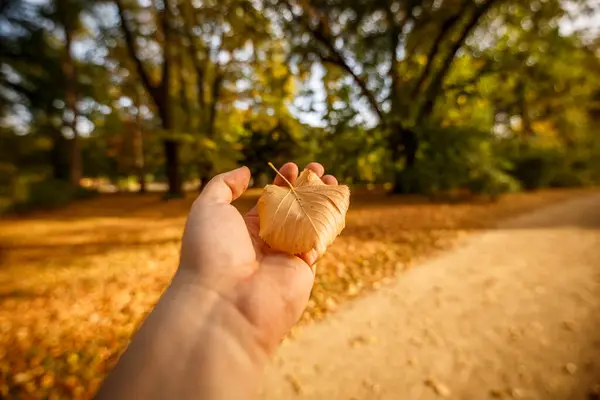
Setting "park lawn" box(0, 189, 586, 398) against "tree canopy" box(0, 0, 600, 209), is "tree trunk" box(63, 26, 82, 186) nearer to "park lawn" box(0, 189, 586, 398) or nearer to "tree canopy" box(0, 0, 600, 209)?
"tree canopy" box(0, 0, 600, 209)

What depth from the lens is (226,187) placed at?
1.34 meters

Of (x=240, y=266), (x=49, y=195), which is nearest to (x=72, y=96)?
(x=49, y=195)

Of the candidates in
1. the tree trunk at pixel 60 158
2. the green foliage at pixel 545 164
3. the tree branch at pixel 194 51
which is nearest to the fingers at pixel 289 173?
the tree branch at pixel 194 51

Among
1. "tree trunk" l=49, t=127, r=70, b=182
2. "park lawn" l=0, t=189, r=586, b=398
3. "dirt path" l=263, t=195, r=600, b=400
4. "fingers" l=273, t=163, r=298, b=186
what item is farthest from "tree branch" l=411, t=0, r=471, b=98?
"tree trunk" l=49, t=127, r=70, b=182

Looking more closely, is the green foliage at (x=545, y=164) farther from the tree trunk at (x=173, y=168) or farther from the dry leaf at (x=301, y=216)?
the dry leaf at (x=301, y=216)

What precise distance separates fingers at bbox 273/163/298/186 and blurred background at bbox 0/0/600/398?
3.6 inches

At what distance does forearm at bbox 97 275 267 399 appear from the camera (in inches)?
35.4

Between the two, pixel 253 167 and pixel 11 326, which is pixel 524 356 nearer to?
pixel 253 167

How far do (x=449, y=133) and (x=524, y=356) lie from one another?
11.8ft

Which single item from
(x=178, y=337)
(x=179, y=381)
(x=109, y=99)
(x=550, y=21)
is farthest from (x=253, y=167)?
(x=109, y=99)

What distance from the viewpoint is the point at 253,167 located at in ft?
4.85

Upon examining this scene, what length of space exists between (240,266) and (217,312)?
193mm

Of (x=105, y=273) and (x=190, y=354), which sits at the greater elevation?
(x=190, y=354)

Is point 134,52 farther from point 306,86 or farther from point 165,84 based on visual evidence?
point 306,86
